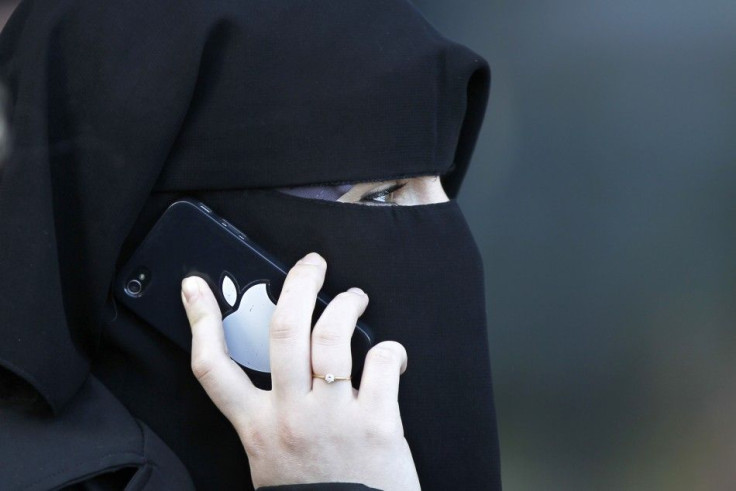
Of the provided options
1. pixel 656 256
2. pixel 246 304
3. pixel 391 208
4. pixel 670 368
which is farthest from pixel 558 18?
pixel 246 304

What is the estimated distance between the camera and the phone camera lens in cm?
126

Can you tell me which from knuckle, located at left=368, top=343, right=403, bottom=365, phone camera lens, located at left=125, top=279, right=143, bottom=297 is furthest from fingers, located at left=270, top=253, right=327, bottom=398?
phone camera lens, located at left=125, top=279, right=143, bottom=297

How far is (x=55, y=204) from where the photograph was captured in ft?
3.88

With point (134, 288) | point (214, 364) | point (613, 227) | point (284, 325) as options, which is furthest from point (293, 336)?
point (613, 227)

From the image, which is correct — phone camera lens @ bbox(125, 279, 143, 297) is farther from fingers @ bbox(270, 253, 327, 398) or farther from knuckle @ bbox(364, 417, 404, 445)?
knuckle @ bbox(364, 417, 404, 445)

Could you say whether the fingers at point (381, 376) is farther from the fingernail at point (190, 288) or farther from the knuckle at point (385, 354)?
the fingernail at point (190, 288)

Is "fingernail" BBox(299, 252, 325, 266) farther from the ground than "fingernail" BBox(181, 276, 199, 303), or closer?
farther from the ground

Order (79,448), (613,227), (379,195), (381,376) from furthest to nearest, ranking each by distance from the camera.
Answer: (613,227), (379,195), (381,376), (79,448)

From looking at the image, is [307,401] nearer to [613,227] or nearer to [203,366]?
[203,366]

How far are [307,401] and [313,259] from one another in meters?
0.22

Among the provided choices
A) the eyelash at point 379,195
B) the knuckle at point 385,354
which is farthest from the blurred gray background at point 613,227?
the knuckle at point 385,354

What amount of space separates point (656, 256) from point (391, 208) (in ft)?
5.21

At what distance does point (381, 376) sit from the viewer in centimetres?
123

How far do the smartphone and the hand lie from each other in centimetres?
4
